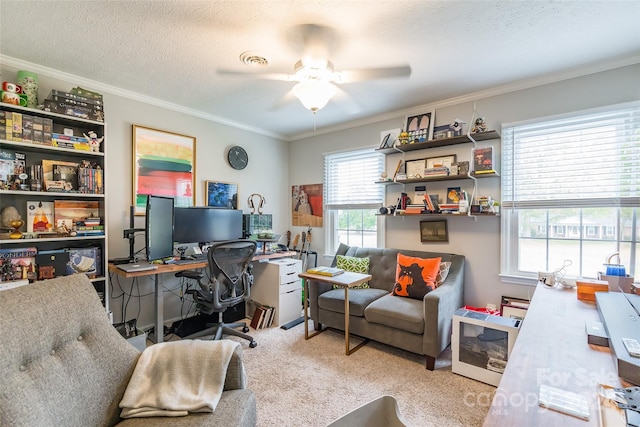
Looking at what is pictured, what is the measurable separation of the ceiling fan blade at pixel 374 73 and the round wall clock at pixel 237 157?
6.57ft

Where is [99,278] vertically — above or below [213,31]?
below

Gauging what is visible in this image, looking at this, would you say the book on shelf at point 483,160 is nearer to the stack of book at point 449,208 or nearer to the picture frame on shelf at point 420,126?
the stack of book at point 449,208

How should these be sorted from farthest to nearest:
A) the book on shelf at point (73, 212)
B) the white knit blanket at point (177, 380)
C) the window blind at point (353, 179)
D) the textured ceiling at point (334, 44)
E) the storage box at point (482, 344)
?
the window blind at point (353, 179), the book on shelf at point (73, 212), the storage box at point (482, 344), the textured ceiling at point (334, 44), the white knit blanket at point (177, 380)

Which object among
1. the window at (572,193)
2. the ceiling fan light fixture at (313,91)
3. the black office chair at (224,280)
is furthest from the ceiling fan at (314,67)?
the window at (572,193)

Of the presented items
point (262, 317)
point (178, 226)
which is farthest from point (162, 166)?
point (262, 317)

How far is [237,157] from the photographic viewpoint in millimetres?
3928

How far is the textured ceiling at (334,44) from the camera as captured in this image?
176 cm

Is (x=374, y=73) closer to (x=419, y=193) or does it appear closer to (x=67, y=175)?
(x=419, y=193)

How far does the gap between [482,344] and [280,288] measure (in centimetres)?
197

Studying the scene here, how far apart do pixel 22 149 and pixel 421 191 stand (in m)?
3.63

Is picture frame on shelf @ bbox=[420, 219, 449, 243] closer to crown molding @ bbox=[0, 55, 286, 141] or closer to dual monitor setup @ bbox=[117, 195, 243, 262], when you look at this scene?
Result: dual monitor setup @ bbox=[117, 195, 243, 262]

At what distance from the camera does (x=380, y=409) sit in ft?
3.00

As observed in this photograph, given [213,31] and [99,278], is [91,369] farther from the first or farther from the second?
[213,31]

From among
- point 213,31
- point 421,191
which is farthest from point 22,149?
point 421,191
